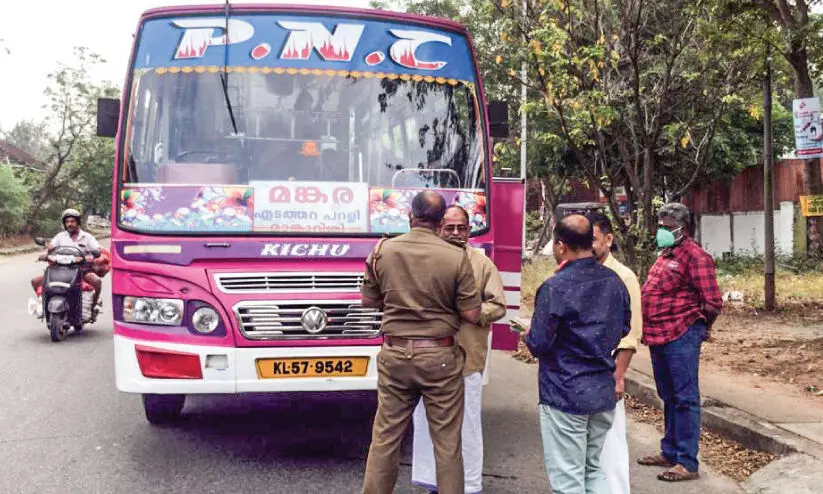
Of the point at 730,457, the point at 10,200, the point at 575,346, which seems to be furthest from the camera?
the point at 10,200

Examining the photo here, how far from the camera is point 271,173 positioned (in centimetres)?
538

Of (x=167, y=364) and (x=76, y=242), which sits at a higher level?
(x=76, y=242)

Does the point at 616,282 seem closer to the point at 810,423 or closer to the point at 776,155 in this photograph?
the point at 810,423

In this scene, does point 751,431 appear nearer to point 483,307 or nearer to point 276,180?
point 483,307

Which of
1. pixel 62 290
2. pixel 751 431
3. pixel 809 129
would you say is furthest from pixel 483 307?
pixel 809 129

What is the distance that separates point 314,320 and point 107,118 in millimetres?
2013

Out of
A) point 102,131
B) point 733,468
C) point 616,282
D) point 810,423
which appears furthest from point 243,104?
point 810,423

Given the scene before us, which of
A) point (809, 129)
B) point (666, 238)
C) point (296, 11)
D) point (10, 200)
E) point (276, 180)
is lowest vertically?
point (666, 238)

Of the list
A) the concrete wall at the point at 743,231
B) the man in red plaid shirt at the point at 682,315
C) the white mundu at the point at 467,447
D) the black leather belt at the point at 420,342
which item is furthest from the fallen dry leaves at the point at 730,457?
the concrete wall at the point at 743,231

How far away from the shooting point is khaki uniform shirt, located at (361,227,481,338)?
159 inches

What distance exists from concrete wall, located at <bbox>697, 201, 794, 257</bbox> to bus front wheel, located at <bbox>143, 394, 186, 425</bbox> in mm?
17602

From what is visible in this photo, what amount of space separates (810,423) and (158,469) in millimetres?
4586

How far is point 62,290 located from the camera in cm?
1018

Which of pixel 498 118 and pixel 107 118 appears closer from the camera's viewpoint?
pixel 107 118
